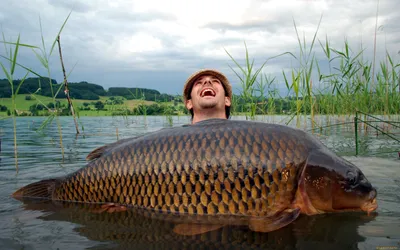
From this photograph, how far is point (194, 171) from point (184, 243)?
56cm

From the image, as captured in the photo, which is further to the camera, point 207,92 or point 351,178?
point 207,92

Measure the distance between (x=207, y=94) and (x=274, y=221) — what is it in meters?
3.20

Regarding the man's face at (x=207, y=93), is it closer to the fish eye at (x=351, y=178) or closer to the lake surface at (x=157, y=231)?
the lake surface at (x=157, y=231)

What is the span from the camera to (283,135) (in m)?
2.51

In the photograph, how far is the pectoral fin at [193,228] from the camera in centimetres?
223

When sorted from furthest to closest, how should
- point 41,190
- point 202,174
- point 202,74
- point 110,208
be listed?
1. point 202,74
2. point 41,190
3. point 110,208
4. point 202,174

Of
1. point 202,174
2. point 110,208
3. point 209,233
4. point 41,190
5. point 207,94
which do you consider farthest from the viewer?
point 207,94

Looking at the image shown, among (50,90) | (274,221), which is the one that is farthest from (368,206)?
(50,90)

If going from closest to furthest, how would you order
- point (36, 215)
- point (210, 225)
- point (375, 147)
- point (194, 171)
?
point (210, 225), point (194, 171), point (36, 215), point (375, 147)

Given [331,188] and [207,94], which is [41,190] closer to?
[331,188]

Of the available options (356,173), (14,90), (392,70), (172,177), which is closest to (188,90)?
(14,90)

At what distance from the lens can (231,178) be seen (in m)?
2.39

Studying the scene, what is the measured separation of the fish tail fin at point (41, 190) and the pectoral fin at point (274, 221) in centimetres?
184

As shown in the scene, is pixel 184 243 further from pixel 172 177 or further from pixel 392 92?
pixel 392 92
